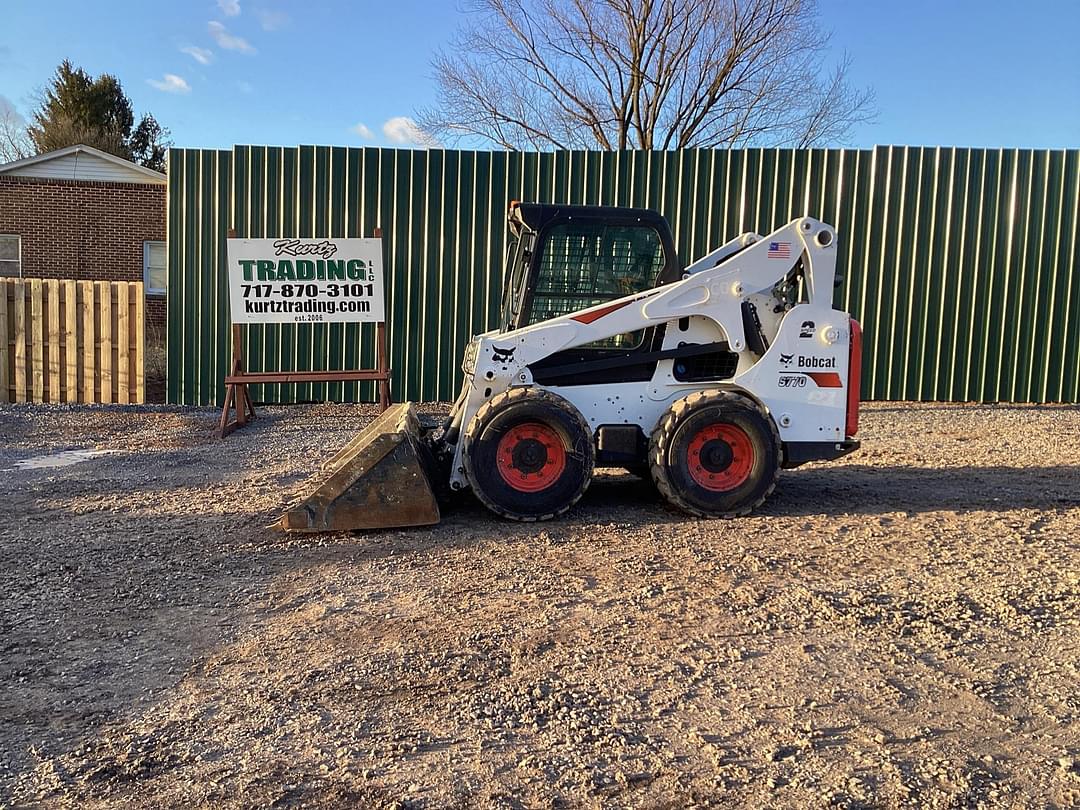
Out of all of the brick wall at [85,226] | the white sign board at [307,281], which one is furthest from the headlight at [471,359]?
the brick wall at [85,226]

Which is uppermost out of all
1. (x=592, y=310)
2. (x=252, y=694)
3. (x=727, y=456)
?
(x=592, y=310)

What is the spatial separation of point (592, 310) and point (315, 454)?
4.17 metres

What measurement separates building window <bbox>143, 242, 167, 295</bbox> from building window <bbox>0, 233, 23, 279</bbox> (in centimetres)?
319

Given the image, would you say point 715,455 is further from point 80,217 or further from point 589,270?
point 80,217

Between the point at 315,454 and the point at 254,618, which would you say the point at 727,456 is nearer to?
the point at 254,618

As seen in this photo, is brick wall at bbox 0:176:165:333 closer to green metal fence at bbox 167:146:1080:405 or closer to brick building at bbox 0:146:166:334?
brick building at bbox 0:146:166:334

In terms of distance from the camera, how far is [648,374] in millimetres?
7008

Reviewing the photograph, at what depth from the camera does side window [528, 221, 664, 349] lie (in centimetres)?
703

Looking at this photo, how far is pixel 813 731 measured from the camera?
11.1ft

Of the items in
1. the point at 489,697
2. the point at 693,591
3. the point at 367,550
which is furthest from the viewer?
the point at 367,550

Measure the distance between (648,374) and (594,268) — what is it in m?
0.95

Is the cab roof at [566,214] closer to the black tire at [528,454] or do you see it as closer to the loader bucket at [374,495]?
the black tire at [528,454]

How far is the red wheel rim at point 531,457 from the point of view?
654 cm

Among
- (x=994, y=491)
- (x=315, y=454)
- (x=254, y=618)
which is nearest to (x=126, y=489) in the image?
(x=315, y=454)
